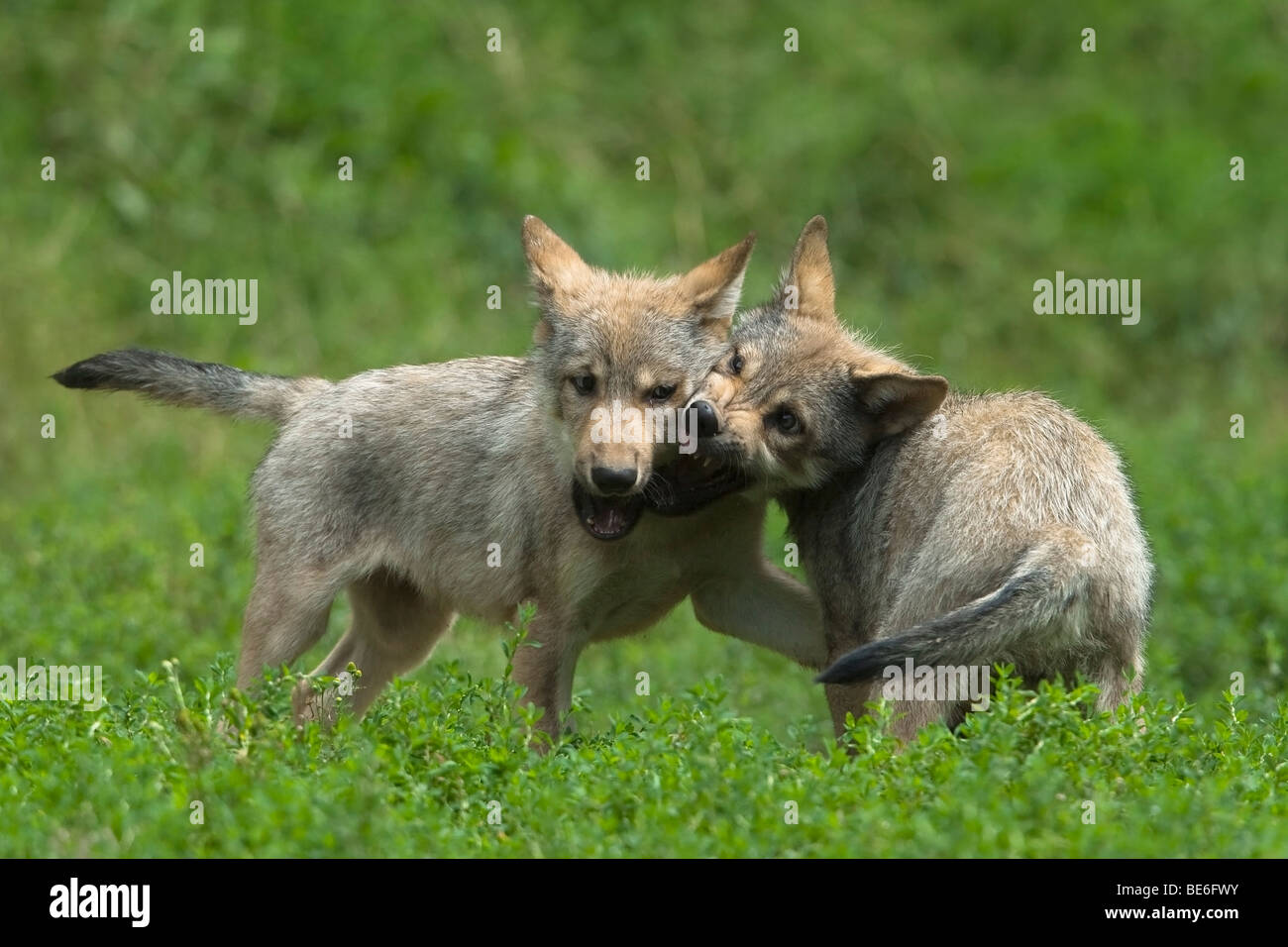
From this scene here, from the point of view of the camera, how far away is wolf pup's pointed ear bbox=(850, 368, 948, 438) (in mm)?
6559

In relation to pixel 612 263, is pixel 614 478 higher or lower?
lower

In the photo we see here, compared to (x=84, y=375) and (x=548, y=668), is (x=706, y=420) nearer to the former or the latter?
(x=548, y=668)

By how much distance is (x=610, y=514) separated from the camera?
22.4 ft

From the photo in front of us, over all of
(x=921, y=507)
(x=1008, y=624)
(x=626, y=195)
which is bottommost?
(x=1008, y=624)

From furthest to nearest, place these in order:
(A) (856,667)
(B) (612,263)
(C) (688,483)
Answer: (B) (612,263), (C) (688,483), (A) (856,667)

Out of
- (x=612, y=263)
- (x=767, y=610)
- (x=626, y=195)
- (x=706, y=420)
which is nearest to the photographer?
(x=706, y=420)

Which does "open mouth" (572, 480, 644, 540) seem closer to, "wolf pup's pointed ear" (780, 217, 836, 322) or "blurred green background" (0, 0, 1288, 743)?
"wolf pup's pointed ear" (780, 217, 836, 322)

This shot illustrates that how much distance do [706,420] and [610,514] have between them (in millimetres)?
555

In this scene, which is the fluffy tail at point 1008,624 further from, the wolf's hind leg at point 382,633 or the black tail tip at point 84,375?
the black tail tip at point 84,375

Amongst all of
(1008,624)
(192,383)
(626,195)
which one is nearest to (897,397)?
(1008,624)

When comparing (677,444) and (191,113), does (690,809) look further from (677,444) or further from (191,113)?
(191,113)

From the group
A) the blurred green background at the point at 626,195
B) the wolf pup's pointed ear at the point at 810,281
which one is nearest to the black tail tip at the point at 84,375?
the blurred green background at the point at 626,195

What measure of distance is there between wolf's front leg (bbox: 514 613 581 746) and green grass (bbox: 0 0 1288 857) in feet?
1.38
